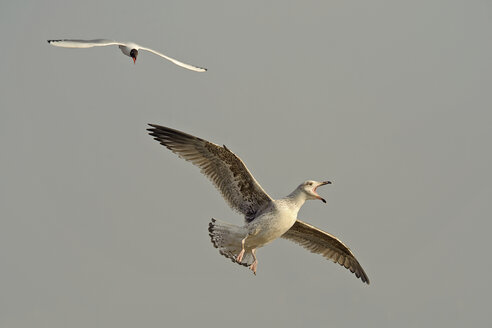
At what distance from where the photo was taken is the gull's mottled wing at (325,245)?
18.6 meters

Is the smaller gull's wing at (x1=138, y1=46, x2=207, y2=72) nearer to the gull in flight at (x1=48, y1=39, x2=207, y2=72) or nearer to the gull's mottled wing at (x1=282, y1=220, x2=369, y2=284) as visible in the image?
the gull in flight at (x1=48, y1=39, x2=207, y2=72)

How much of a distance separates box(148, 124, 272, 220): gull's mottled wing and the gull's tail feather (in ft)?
1.25

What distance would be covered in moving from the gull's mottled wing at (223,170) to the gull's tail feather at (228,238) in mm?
381

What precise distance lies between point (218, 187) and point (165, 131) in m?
1.54

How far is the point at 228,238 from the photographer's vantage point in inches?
664

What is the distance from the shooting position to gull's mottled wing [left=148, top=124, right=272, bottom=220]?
16.5 meters

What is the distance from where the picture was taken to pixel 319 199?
54.6 ft

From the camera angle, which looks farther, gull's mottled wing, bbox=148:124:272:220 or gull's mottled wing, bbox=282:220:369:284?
gull's mottled wing, bbox=282:220:369:284

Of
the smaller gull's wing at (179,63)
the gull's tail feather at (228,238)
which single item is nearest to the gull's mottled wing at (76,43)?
the smaller gull's wing at (179,63)

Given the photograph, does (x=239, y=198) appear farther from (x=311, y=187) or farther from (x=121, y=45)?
(x=121, y=45)

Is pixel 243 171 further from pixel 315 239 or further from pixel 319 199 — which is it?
pixel 315 239

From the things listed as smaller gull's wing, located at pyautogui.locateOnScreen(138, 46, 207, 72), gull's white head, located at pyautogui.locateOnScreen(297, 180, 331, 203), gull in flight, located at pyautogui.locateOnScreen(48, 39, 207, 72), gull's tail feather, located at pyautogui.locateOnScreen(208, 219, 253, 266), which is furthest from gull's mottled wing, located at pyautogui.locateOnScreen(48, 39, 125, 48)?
gull's white head, located at pyautogui.locateOnScreen(297, 180, 331, 203)

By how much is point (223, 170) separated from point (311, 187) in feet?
5.70

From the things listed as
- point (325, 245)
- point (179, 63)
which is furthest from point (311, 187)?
point (179, 63)
